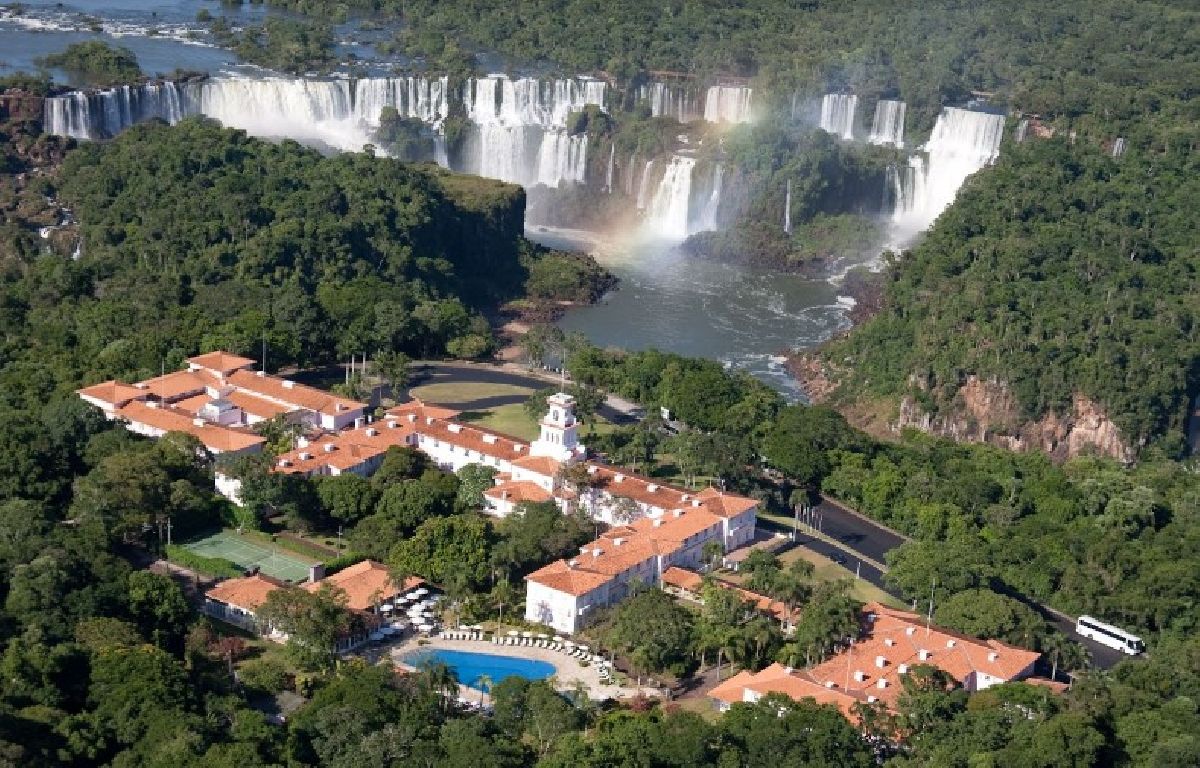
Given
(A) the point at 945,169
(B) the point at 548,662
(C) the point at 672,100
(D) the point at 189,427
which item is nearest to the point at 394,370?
(D) the point at 189,427

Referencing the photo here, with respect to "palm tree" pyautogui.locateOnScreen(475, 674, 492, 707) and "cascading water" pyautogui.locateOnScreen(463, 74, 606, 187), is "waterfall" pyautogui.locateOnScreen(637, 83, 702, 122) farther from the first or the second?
"palm tree" pyautogui.locateOnScreen(475, 674, 492, 707)

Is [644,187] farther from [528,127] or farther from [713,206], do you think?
[528,127]

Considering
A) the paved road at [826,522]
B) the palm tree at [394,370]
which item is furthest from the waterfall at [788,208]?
the palm tree at [394,370]

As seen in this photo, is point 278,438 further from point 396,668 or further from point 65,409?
point 396,668

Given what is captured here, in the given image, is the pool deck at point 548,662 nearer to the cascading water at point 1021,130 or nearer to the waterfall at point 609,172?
the waterfall at point 609,172

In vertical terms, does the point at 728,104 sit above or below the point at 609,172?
above

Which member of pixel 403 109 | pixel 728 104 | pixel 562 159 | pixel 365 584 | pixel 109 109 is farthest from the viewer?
pixel 728 104

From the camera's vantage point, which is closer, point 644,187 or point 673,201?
point 673,201
